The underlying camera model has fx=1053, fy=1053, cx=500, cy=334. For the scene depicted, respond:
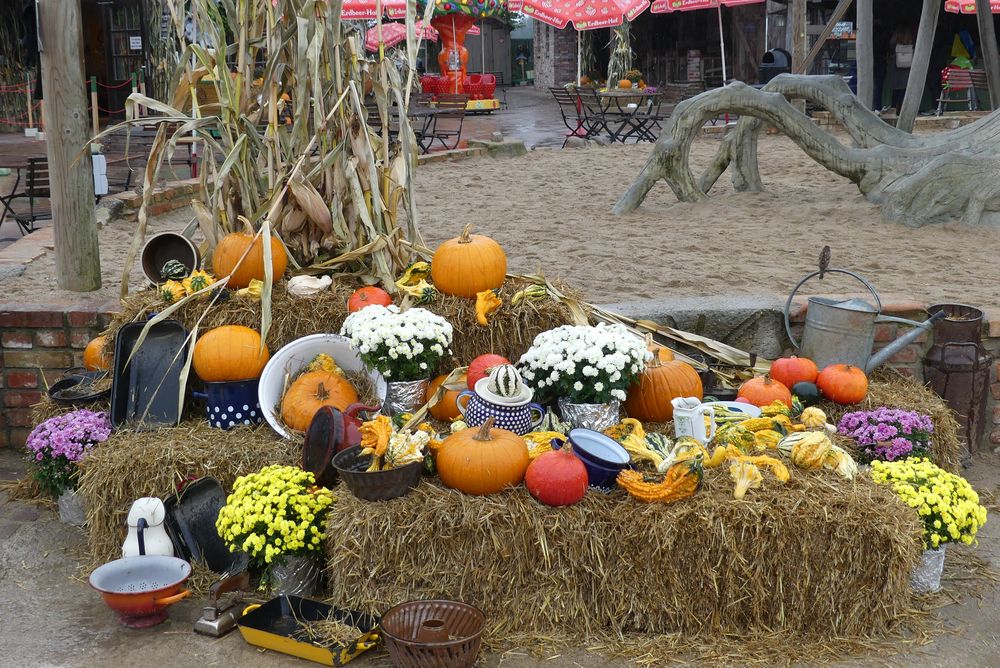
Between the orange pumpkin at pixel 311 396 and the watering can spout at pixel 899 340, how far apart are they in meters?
2.28

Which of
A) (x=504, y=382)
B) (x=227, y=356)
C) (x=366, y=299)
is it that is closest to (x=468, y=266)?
(x=366, y=299)

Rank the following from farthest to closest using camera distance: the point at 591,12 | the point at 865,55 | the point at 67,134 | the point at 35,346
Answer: the point at 591,12, the point at 865,55, the point at 67,134, the point at 35,346

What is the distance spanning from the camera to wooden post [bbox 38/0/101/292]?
527 cm

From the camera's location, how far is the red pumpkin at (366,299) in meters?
4.47

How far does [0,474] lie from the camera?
475cm

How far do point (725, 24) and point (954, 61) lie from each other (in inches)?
255

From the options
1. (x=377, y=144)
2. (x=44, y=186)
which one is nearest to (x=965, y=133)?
(x=377, y=144)

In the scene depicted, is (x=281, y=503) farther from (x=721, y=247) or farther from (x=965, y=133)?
(x=965, y=133)

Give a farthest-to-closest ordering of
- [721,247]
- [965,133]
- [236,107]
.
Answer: [965,133], [721,247], [236,107]

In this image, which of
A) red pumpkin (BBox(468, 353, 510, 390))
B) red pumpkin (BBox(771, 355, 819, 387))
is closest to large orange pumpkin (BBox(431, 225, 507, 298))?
red pumpkin (BBox(468, 353, 510, 390))

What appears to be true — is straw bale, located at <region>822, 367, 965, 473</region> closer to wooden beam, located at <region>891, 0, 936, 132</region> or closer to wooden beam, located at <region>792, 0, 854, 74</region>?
wooden beam, located at <region>891, 0, 936, 132</region>

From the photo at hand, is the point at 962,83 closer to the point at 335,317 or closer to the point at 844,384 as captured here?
the point at 844,384

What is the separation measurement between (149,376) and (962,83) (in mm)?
16509

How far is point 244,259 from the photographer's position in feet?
14.9
